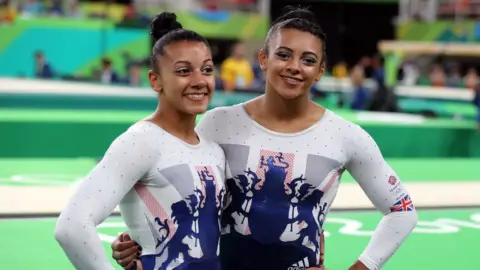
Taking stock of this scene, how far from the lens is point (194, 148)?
6.86 feet

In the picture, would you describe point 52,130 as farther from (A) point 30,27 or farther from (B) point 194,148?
(A) point 30,27

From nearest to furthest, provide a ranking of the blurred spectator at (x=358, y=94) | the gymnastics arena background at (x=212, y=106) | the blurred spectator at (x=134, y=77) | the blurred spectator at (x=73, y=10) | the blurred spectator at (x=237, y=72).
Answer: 1. the gymnastics arena background at (x=212, y=106)
2. the blurred spectator at (x=358, y=94)
3. the blurred spectator at (x=237, y=72)
4. the blurred spectator at (x=134, y=77)
5. the blurred spectator at (x=73, y=10)

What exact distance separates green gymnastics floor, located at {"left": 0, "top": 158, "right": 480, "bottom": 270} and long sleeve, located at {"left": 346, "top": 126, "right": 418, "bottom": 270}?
0.89m

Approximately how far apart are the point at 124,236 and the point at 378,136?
18.3 feet

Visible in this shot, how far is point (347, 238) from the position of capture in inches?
149

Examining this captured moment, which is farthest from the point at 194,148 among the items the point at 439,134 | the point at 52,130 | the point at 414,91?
the point at 414,91

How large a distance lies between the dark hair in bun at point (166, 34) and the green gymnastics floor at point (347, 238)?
1271mm

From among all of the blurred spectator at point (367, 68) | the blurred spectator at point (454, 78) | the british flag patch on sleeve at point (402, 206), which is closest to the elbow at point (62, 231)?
the british flag patch on sleeve at point (402, 206)

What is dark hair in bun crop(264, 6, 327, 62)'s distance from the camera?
2.27 m

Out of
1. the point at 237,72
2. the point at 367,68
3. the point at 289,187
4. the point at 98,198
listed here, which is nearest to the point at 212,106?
the point at 237,72

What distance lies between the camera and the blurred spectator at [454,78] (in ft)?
49.4

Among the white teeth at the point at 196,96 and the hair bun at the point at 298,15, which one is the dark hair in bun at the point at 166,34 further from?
the hair bun at the point at 298,15

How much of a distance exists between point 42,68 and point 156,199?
13.4 meters

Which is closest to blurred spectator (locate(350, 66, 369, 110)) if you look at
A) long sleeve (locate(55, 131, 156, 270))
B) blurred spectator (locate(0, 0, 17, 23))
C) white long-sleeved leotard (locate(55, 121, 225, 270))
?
blurred spectator (locate(0, 0, 17, 23))
